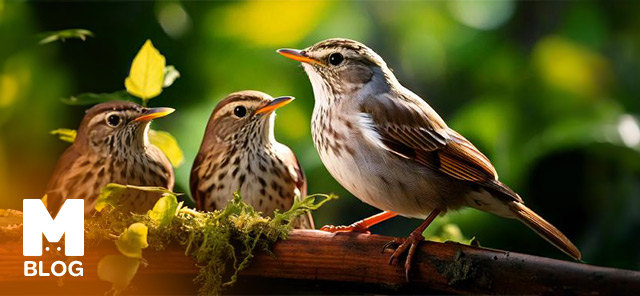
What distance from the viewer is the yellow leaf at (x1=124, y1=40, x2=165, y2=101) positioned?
2301mm

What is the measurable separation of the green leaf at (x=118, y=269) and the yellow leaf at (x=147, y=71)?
A: 550 mm

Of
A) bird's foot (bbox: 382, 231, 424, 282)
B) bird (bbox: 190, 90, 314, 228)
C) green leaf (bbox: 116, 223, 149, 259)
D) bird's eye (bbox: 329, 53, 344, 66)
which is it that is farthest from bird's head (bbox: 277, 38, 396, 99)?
green leaf (bbox: 116, 223, 149, 259)

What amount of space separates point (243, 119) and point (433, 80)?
7.13 feet

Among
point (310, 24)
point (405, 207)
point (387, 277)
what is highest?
point (310, 24)

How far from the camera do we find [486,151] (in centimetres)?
395

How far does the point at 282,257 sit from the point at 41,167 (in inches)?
71.5

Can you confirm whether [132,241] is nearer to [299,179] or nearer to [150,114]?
[150,114]

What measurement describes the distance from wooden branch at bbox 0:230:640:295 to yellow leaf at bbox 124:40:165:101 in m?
0.50

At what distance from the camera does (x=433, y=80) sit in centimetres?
454

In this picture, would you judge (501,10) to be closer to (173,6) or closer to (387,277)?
(173,6)

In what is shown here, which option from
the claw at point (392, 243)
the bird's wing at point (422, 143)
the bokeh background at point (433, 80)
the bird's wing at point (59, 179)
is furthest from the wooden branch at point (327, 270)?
the bokeh background at point (433, 80)

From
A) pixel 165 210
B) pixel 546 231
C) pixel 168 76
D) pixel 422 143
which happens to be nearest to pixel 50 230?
pixel 165 210

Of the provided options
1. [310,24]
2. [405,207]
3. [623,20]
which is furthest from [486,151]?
[405,207]

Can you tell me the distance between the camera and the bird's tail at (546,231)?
7.14 feet
